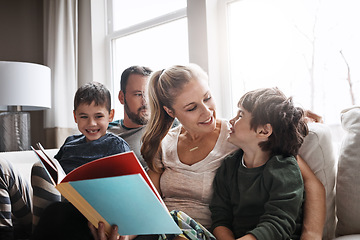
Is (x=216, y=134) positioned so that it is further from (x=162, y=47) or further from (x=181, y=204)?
(x=162, y=47)

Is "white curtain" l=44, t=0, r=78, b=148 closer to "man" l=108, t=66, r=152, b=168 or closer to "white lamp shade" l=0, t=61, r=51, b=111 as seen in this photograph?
"white lamp shade" l=0, t=61, r=51, b=111

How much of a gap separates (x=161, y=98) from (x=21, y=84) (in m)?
1.71

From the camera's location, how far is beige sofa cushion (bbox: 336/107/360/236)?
1.21m

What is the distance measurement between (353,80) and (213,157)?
0.99m

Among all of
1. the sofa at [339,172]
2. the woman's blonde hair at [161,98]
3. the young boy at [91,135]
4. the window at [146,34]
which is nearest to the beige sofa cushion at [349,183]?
the sofa at [339,172]

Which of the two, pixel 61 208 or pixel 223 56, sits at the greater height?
pixel 223 56

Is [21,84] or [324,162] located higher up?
[21,84]

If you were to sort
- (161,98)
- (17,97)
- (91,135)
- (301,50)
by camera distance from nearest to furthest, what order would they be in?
(161,98)
(91,135)
(301,50)
(17,97)

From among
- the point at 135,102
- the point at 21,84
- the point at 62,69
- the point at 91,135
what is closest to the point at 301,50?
the point at 135,102

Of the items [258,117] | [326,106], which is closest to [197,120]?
[258,117]

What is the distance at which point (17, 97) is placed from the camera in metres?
2.79

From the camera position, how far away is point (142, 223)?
96 cm

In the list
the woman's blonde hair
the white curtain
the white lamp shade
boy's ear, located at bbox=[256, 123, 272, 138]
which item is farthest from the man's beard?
the white curtain

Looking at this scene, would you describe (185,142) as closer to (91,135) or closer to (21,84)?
(91,135)
